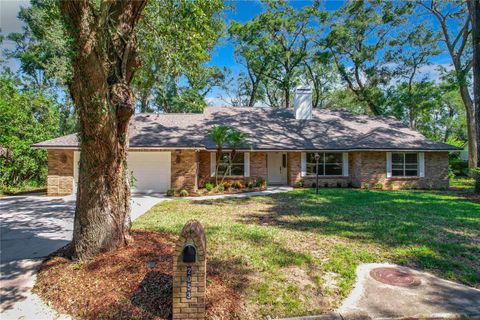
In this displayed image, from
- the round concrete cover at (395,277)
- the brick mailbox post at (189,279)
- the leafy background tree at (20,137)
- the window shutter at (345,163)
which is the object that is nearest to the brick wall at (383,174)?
the window shutter at (345,163)

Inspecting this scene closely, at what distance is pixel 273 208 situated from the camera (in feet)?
30.7

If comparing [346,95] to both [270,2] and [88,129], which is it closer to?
[270,2]

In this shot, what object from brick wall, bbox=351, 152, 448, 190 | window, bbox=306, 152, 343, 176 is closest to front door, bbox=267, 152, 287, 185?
window, bbox=306, 152, 343, 176

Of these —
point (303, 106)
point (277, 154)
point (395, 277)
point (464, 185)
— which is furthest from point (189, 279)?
point (464, 185)

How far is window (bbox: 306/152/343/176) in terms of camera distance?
1605cm

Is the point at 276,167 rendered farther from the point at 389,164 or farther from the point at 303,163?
the point at 389,164

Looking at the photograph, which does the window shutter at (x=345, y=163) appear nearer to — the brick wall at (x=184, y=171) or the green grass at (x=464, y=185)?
the green grass at (x=464, y=185)

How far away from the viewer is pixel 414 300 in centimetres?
351

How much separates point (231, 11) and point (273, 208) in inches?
268

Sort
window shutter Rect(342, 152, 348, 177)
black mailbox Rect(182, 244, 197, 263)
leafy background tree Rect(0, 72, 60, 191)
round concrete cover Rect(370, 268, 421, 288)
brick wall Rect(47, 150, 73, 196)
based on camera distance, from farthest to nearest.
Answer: window shutter Rect(342, 152, 348, 177) < leafy background tree Rect(0, 72, 60, 191) < brick wall Rect(47, 150, 73, 196) < round concrete cover Rect(370, 268, 421, 288) < black mailbox Rect(182, 244, 197, 263)

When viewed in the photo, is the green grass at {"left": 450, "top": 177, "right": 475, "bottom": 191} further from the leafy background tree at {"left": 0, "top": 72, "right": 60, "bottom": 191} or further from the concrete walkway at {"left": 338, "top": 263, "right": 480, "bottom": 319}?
the leafy background tree at {"left": 0, "top": 72, "right": 60, "bottom": 191}

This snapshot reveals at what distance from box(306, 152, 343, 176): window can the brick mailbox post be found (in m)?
13.8

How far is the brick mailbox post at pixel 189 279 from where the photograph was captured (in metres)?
3.04

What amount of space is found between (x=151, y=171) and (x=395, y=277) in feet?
39.4
